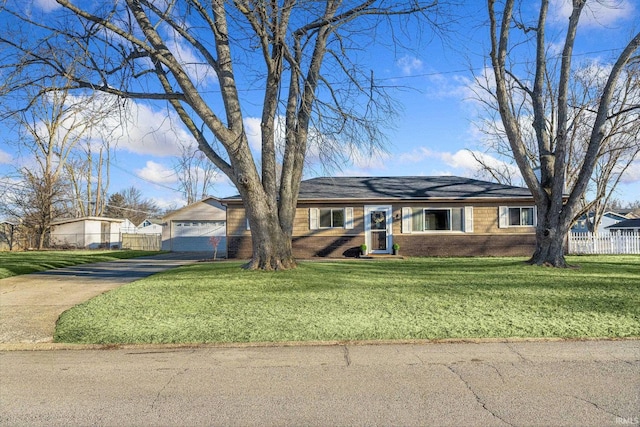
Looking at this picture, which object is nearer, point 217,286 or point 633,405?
point 633,405

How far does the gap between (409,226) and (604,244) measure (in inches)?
377

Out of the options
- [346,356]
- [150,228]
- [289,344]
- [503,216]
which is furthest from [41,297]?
[150,228]

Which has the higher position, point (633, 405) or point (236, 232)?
point (236, 232)

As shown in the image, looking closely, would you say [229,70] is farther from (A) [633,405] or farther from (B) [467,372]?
(A) [633,405]

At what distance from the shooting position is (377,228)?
20.0 m

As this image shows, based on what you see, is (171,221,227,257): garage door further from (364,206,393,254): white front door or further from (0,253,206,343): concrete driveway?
(0,253,206,343): concrete driveway

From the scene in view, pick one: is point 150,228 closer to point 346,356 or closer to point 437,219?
point 437,219

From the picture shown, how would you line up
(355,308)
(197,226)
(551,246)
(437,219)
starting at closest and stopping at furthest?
(355,308) < (551,246) < (437,219) < (197,226)

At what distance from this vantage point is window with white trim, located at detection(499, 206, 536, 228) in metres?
20.0

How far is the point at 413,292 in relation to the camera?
890cm

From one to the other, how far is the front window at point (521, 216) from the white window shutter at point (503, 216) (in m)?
0.19

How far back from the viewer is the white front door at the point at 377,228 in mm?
19922

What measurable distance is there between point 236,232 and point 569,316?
50.7ft

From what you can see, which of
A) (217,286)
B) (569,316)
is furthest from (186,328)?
(569,316)
